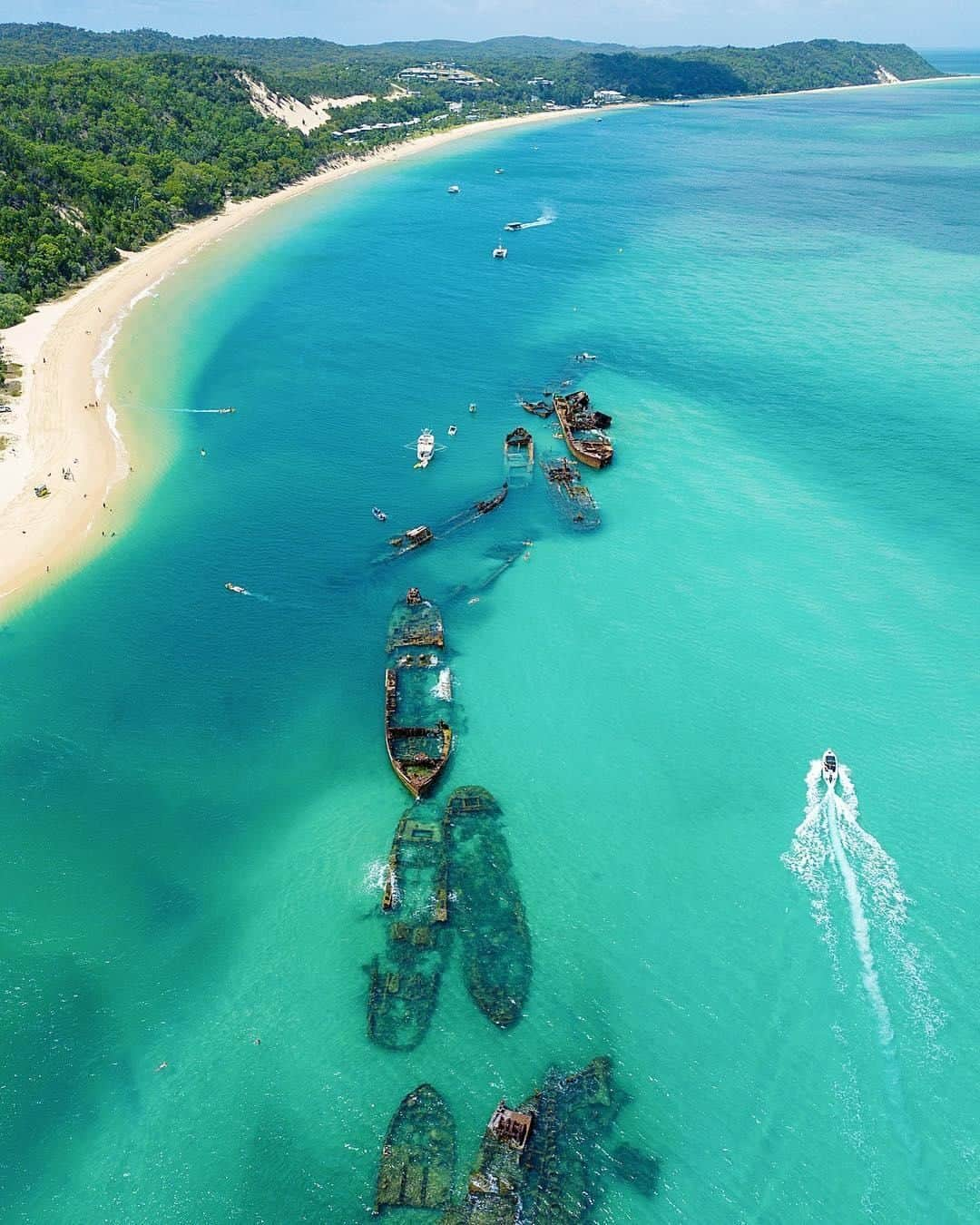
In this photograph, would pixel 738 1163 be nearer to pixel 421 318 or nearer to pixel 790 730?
pixel 790 730

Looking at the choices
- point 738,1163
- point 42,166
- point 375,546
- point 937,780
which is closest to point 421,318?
point 375,546

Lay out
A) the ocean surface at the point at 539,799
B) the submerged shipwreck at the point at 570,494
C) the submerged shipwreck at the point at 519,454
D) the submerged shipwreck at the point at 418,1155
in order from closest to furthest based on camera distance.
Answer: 1. the submerged shipwreck at the point at 418,1155
2. the ocean surface at the point at 539,799
3. the submerged shipwreck at the point at 570,494
4. the submerged shipwreck at the point at 519,454

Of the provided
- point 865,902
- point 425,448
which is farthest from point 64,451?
point 865,902

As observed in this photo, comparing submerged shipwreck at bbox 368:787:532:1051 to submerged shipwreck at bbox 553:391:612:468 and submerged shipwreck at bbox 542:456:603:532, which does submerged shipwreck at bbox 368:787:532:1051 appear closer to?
submerged shipwreck at bbox 542:456:603:532

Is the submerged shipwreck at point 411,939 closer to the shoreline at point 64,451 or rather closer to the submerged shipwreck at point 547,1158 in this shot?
the submerged shipwreck at point 547,1158

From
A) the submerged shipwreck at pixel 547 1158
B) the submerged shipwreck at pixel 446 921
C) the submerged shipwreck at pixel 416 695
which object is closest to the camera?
the submerged shipwreck at pixel 547 1158

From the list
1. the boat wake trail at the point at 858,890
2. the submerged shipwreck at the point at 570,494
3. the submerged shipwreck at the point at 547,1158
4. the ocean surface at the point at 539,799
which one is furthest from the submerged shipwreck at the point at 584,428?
the submerged shipwreck at the point at 547,1158

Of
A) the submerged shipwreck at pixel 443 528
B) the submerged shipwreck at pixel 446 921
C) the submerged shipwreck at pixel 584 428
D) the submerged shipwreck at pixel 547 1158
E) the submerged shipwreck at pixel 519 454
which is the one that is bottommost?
the submerged shipwreck at pixel 547 1158
